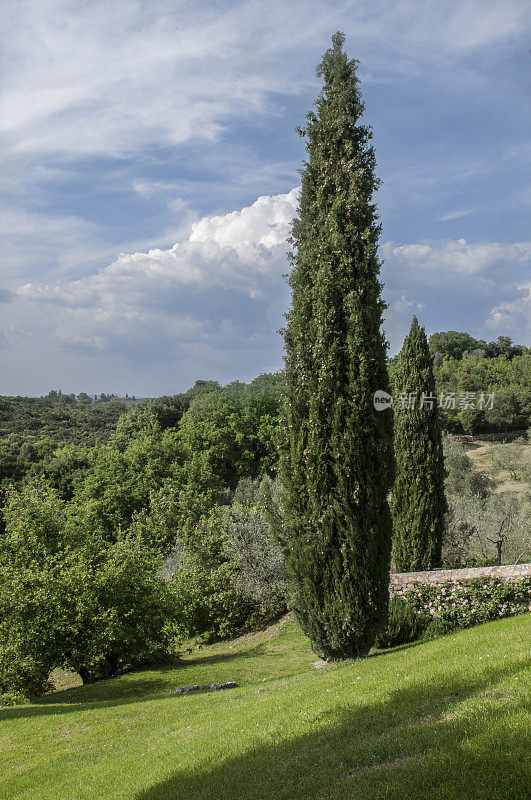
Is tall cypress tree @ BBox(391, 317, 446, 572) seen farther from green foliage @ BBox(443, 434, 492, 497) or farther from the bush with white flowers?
green foliage @ BBox(443, 434, 492, 497)

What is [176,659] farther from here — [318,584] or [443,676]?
[443,676]

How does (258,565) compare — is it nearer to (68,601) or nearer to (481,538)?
(68,601)

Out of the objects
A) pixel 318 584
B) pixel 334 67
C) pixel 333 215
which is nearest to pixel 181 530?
pixel 318 584

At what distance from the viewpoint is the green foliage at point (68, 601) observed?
12.0m

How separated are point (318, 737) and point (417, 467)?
431 inches

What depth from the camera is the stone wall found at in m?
11.0

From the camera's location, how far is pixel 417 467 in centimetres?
1533

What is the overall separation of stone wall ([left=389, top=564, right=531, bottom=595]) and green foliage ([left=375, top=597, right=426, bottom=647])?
0.47 m

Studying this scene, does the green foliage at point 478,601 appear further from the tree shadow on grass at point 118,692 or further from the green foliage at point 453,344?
the green foliage at point 453,344

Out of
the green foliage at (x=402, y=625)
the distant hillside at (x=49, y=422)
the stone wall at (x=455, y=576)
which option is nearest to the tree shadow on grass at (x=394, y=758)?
the green foliage at (x=402, y=625)

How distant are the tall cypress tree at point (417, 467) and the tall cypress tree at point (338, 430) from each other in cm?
543

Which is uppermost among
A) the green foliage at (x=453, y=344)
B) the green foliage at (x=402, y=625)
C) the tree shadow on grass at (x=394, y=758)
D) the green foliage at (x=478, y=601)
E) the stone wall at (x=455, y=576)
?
the green foliage at (x=453, y=344)

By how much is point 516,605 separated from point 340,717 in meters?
7.18

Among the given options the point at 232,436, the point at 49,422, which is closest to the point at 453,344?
the point at 232,436
